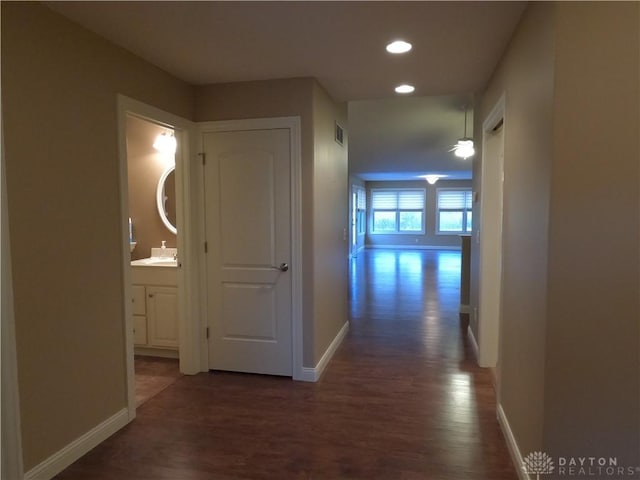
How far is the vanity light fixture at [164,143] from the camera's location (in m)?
4.11

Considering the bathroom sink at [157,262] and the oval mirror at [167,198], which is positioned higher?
the oval mirror at [167,198]

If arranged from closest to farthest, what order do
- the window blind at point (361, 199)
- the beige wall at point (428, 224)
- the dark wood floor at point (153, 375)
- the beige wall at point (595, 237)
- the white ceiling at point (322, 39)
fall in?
the beige wall at point (595, 237) < the white ceiling at point (322, 39) < the dark wood floor at point (153, 375) < the window blind at point (361, 199) < the beige wall at point (428, 224)

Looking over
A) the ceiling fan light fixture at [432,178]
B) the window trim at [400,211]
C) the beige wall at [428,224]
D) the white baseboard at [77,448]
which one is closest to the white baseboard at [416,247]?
the beige wall at [428,224]

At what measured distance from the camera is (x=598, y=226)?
1.67 metres

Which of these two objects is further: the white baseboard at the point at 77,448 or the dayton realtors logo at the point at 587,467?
the white baseboard at the point at 77,448

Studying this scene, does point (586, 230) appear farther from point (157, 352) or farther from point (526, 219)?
point (157, 352)

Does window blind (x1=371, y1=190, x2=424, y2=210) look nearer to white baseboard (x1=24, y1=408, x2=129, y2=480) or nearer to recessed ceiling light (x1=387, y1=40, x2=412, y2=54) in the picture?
recessed ceiling light (x1=387, y1=40, x2=412, y2=54)

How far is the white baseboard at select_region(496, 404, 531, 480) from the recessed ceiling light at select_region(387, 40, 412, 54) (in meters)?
2.33

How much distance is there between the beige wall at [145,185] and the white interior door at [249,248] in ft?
3.27

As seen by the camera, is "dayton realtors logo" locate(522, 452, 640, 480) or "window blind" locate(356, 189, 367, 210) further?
"window blind" locate(356, 189, 367, 210)

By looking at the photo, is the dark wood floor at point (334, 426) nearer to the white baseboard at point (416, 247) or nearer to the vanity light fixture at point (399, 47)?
the vanity light fixture at point (399, 47)

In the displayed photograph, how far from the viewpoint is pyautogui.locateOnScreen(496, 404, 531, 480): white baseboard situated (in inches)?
82.5

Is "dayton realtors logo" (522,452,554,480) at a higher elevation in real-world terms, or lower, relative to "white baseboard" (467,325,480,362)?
higher

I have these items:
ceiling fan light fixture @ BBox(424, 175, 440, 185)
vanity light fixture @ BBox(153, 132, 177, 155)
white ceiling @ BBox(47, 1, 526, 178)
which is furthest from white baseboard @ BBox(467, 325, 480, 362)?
ceiling fan light fixture @ BBox(424, 175, 440, 185)
